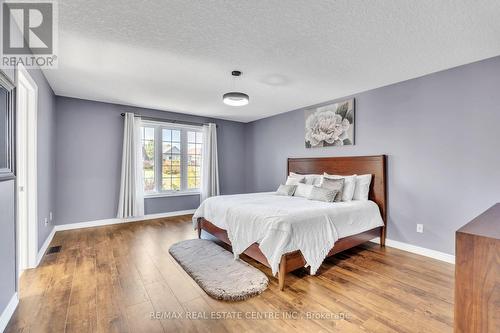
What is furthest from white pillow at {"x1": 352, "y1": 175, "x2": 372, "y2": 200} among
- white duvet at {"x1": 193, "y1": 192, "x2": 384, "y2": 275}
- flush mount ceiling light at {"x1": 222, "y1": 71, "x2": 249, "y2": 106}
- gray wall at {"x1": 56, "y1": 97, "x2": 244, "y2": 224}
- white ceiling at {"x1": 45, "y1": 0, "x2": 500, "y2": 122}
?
gray wall at {"x1": 56, "y1": 97, "x2": 244, "y2": 224}

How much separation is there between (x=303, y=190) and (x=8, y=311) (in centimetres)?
352

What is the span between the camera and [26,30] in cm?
208

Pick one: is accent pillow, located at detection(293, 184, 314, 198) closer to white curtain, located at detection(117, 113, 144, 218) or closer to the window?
the window

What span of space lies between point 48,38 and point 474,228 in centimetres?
354

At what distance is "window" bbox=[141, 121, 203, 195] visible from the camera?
5.00 m

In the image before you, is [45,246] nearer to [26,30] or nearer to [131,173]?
[131,173]

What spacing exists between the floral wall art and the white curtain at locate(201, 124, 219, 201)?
2.29 meters

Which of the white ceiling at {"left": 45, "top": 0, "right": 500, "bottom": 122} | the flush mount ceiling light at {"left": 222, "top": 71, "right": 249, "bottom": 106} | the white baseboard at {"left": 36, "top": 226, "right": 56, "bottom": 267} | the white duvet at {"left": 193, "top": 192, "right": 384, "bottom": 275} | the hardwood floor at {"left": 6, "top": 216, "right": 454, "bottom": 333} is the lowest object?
the hardwood floor at {"left": 6, "top": 216, "right": 454, "bottom": 333}

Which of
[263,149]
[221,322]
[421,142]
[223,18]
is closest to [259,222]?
[221,322]

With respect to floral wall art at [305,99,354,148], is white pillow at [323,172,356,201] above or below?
below

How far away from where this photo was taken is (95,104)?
437 cm

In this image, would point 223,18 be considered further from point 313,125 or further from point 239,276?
point 313,125

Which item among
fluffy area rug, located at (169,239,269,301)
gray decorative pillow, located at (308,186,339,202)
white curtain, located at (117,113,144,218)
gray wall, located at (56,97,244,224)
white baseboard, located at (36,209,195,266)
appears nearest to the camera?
fluffy area rug, located at (169,239,269,301)

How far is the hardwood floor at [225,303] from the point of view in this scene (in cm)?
169
